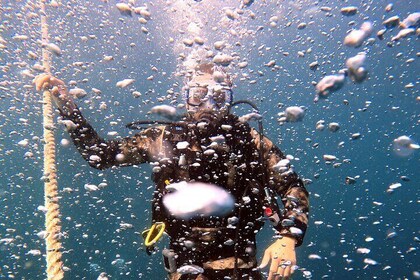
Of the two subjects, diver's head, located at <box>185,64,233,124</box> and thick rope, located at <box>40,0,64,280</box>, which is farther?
thick rope, located at <box>40,0,64,280</box>

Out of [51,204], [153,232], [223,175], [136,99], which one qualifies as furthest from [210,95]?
[136,99]

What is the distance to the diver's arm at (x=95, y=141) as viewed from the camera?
3.78m

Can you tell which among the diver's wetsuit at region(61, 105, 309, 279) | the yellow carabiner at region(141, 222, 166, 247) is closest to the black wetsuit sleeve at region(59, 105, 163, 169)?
the diver's wetsuit at region(61, 105, 309, 279)

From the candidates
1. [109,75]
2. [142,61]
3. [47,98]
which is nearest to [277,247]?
[47,98]

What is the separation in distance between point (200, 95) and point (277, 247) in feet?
6.33

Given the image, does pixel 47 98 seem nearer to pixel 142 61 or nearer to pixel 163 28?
pixel 163 28

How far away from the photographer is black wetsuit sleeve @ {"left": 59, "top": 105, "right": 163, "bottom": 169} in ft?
12.4

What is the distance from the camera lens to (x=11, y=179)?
44.5 m

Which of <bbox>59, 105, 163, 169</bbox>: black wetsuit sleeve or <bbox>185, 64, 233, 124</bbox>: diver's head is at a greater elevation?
<bbox>185, 64, 233, 124</bbox>: diver's head

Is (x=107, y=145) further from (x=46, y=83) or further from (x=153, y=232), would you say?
(x=153, y=232)

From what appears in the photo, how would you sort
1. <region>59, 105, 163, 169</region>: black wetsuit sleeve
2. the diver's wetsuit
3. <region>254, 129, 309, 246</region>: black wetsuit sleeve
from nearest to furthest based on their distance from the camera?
<region>254, 129, 309, 246</region>: black wetsuit sleeve < the diver's wetsuit < <region>59, 105, 163, 169</region>: black wetsuit sleeve

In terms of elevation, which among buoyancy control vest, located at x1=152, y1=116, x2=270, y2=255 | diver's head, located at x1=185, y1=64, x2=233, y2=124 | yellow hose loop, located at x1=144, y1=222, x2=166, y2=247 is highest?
diver's head, located at x1=185, y1=64, x2=233, y2=124

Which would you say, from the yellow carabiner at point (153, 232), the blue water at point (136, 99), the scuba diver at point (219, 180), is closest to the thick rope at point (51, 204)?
the scuba diver at point (219, 180)

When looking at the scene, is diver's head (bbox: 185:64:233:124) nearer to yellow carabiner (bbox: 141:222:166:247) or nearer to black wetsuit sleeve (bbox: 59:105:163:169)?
black wetsuit sleeve (bbox: 59:105:163:169)
